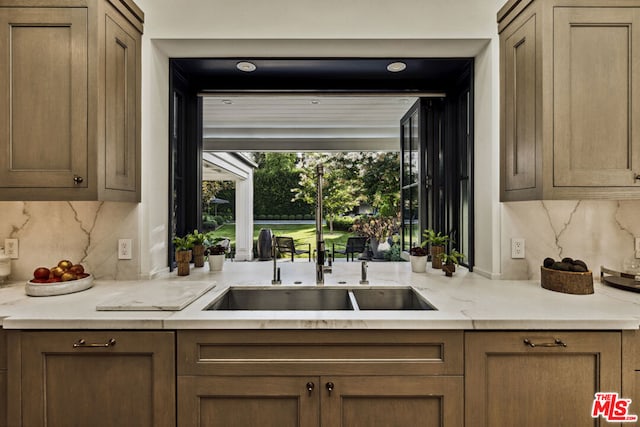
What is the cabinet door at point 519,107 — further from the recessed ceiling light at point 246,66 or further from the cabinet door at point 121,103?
the cabinet door at point 121,103

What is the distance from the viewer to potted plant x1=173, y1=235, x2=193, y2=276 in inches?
79.6

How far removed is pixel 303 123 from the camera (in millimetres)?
4094

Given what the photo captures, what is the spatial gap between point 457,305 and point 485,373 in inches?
10.4

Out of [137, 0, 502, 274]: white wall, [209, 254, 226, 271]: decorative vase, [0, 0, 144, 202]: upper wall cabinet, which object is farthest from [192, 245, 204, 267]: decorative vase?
[0, 0, 144, 202]: upper wall cabinet

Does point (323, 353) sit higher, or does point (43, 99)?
point (43, 99)

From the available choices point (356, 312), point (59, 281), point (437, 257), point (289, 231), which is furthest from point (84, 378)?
point (289, 231)

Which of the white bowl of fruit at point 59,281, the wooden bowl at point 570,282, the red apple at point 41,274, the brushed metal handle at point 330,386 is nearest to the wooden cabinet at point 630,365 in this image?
the wooden bowl at point 570,282

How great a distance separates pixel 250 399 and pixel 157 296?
0.61m

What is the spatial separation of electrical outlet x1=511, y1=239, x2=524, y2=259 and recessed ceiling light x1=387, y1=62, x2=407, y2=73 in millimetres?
1205

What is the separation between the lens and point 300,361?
4.23 ft

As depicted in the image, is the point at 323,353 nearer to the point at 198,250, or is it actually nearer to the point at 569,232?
the point at 198,250

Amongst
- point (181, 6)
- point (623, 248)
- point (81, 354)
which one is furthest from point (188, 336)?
point (623, 248)

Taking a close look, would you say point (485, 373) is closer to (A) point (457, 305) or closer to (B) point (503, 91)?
(A) point (457, 305)

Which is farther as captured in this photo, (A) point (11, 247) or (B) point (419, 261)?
(B) point (419, 261)
